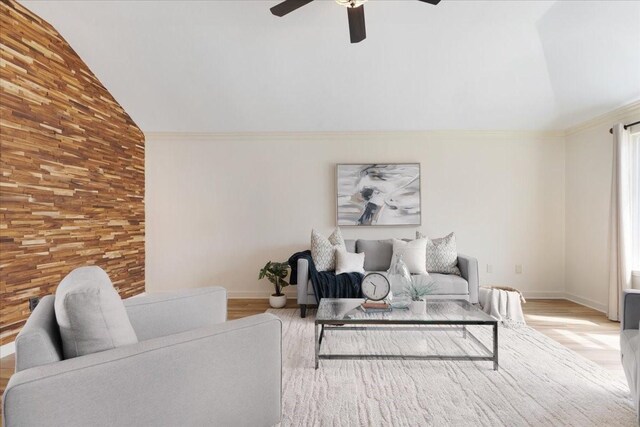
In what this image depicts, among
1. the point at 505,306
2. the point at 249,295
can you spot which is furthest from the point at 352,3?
the point at 249,295

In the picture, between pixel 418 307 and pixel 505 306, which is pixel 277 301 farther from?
pixel 505 306

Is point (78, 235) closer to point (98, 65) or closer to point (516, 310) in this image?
point (98, 65)

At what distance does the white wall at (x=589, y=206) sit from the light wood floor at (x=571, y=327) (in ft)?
0.95

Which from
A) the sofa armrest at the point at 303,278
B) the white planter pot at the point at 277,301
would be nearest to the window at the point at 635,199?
the sofa armrest at the point at 303,278

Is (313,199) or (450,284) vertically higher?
(313,199)

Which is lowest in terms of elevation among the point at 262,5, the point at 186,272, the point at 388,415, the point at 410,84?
the point at 388,415

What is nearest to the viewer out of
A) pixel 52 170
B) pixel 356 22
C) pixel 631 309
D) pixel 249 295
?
pixel 631 309

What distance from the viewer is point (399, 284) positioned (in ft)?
9.77

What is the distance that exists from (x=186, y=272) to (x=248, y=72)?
112 inches

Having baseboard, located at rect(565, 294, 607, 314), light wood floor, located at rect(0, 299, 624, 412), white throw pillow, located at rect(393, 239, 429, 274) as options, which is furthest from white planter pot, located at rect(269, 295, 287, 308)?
baseboard, located at rect(565, 294, 607, 314)

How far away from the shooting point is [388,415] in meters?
1.99

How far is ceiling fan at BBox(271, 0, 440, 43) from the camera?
2.51 m

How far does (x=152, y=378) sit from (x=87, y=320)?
0.31 metres

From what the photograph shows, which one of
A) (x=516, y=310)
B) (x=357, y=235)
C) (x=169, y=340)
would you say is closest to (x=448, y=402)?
(x=169, y=340)
